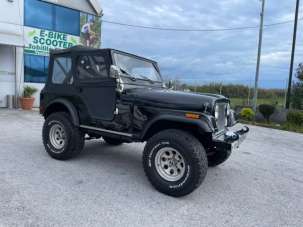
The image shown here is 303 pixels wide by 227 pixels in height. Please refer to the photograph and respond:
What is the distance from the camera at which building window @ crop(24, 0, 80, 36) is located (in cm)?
1280

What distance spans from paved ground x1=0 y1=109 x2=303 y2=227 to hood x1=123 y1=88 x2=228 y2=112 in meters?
1.23

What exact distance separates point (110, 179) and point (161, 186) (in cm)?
90

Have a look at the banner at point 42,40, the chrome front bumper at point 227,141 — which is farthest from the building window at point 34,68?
the chrome front bumper at point 227,141

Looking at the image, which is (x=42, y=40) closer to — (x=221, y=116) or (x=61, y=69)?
(x=61, y=69)

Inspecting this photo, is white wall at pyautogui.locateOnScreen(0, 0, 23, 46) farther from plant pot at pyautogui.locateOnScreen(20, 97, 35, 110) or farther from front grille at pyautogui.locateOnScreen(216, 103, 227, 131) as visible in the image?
front grille at pyautogui.locateOnScreen(216, 103, 227, 131)

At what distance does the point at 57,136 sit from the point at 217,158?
3.03m

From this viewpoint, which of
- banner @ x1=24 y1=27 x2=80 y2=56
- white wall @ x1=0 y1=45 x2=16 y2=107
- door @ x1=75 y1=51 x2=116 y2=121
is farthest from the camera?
banner @ x1=24 y1=27 x2=80 y2=56

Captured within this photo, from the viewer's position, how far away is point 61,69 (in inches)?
197

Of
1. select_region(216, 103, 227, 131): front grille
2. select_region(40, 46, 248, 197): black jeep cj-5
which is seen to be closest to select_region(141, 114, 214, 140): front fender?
select_region(40, 46, 248, 197): black jeep cj-5

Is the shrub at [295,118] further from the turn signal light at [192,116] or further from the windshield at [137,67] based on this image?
the turn signal light at [192,116]

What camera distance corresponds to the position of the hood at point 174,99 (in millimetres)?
3527

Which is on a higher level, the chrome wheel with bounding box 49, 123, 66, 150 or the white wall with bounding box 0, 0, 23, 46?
the white wall with bounding box 0, 0, 23, 46

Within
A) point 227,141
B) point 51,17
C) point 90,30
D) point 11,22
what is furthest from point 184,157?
point 90,30

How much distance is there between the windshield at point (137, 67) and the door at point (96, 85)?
0.26 m
